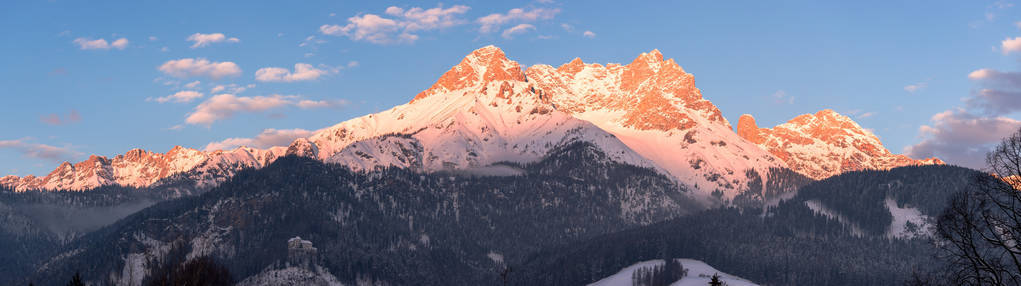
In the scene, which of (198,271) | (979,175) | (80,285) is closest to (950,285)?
(979,175)

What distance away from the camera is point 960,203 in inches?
1848

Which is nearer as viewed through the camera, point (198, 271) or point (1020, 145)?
point (1020, 145)

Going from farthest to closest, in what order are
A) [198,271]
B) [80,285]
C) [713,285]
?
[198,271]
[80,285]
[713,285]

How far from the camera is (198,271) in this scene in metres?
192

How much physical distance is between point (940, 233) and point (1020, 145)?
5521 mm

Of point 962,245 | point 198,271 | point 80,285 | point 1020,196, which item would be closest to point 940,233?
point 962,245

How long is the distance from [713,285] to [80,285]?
88.1m

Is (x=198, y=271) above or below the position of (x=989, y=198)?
below

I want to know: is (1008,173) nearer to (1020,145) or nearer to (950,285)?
(1020,145)

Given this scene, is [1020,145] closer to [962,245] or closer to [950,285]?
[962,245]

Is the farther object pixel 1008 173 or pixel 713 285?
pixel 713 285

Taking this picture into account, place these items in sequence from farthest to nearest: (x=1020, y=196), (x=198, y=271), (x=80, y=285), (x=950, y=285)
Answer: (x=198, y=271), (x=80, y=285), (x=950, y=285), (x=1020, y=196)

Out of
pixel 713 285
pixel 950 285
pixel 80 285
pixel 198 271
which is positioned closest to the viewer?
pixel 950 285

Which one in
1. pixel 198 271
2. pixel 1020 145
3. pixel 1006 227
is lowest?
pixel 198 271
